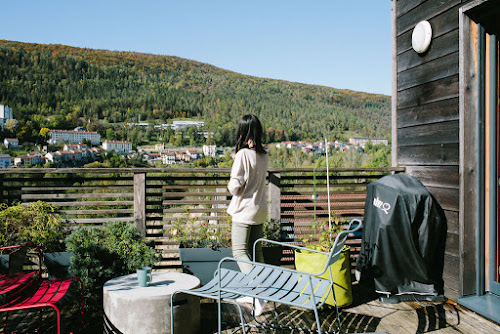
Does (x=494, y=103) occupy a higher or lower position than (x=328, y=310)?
higher

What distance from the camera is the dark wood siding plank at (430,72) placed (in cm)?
342

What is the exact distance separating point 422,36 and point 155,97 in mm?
13299

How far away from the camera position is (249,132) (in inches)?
115

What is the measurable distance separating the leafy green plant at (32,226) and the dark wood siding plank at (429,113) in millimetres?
3422

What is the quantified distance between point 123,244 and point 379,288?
2166mm

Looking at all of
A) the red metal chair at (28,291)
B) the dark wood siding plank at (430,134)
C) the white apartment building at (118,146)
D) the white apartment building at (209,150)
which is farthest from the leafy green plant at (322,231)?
the white apartment building at (118,146)

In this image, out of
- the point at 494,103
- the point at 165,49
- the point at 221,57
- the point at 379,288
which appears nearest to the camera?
the point at 494,103

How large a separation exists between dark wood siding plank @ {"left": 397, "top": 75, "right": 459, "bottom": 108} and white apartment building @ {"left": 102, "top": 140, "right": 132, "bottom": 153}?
8.88 m

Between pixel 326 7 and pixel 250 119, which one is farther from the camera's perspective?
pixel 326 7

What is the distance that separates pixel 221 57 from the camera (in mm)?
22672

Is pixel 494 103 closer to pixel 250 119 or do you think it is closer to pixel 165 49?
pixel 250 119

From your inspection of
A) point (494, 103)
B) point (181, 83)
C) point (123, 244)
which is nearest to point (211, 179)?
point (123, 244)

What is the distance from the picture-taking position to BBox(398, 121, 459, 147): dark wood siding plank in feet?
11.3

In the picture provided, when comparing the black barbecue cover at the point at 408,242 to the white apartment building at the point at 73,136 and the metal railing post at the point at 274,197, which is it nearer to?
the metal railing post at the point at 274,197
